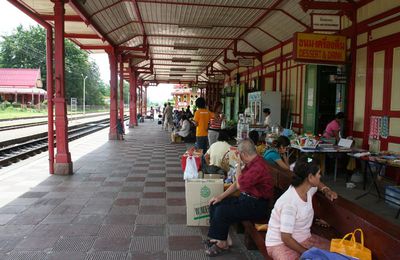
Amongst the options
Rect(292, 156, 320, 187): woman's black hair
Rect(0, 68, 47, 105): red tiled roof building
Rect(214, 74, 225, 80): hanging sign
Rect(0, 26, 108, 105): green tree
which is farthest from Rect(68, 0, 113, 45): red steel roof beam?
Rect(0, 26, 108, 105): green tree

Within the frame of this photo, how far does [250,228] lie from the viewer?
3.73m

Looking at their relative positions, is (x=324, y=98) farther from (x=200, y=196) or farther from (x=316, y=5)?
(x=200, y=196)

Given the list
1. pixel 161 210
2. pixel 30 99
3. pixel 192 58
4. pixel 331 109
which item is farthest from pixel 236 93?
pixel 30 99

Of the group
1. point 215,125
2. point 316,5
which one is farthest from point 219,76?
point 316,5

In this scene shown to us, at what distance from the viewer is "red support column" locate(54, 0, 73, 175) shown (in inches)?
296

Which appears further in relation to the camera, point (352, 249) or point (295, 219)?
point (295, 219)

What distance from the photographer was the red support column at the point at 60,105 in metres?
7.52

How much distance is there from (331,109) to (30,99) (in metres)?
48.0

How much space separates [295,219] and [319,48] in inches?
233

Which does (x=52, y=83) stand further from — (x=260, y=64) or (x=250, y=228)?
(x=260, y=64)

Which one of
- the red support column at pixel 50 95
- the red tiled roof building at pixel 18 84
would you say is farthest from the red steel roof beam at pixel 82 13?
the red tiled roof building at pixel 18 84

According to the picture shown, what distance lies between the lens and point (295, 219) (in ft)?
9.11

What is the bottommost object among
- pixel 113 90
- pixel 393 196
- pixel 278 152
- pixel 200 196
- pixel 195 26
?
pixel 393 196

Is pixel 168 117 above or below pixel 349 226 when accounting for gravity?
above
